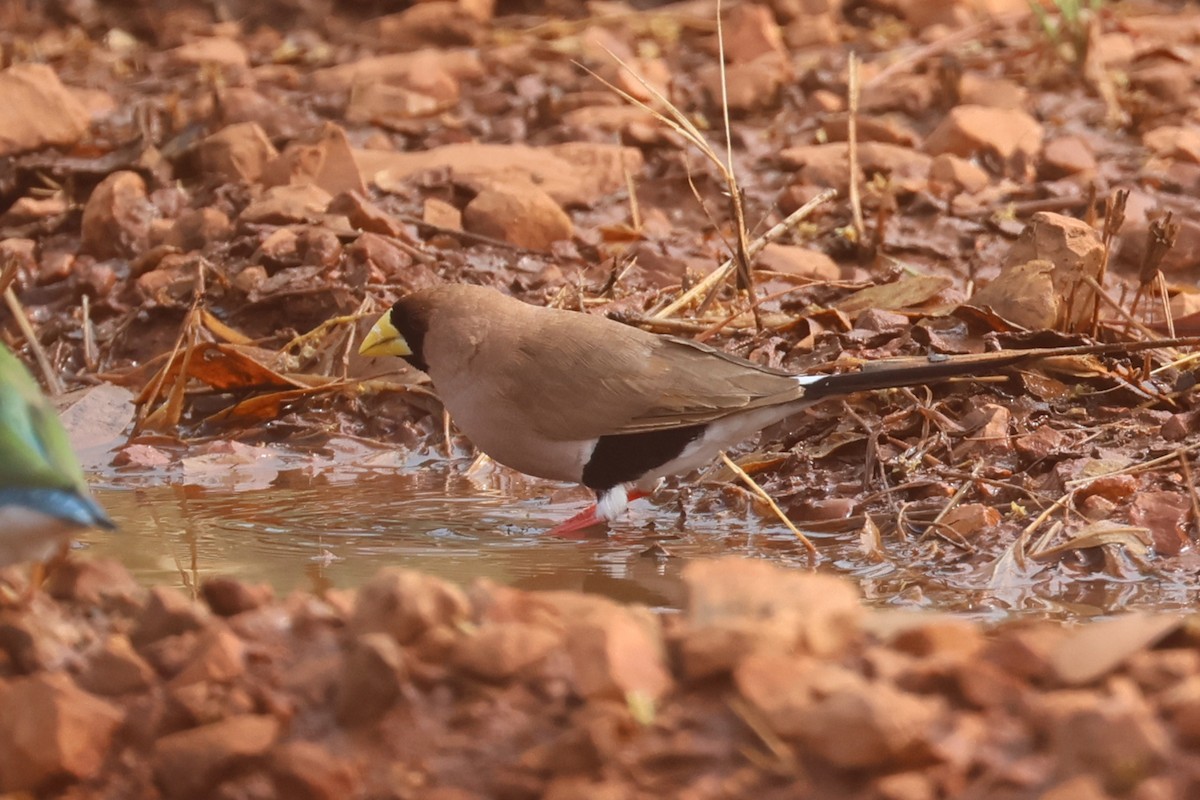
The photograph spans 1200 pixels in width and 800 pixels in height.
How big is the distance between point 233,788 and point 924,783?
2.88ft

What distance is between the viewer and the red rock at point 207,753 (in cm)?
215

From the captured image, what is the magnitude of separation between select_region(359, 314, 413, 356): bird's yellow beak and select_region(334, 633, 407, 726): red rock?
2440mm

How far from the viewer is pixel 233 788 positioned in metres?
2.17

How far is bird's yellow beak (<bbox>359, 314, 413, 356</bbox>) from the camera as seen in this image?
4.61 m

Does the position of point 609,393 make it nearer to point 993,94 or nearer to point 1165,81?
point 993,94

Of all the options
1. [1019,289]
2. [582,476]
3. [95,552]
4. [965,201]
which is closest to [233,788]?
[95,552]

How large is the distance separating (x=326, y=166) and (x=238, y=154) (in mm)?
395

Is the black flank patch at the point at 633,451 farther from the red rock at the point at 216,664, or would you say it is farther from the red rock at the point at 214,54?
the red rock at the point at 214,54

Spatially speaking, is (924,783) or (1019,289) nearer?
(924,783)

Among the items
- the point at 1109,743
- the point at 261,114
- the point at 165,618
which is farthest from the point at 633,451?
the point at 261,114

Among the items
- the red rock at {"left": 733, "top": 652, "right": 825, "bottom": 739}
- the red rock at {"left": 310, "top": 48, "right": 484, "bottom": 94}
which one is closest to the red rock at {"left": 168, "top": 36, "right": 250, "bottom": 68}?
the red rock at {"left": 310, "top": 48, "right": 484, "bottom": 94}

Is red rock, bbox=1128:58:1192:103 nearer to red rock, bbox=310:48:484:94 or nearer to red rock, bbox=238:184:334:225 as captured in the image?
red rock, bbox=310:48:484:94

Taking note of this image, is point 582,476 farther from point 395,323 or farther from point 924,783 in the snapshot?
point 924,783

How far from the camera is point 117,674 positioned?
2342mm
